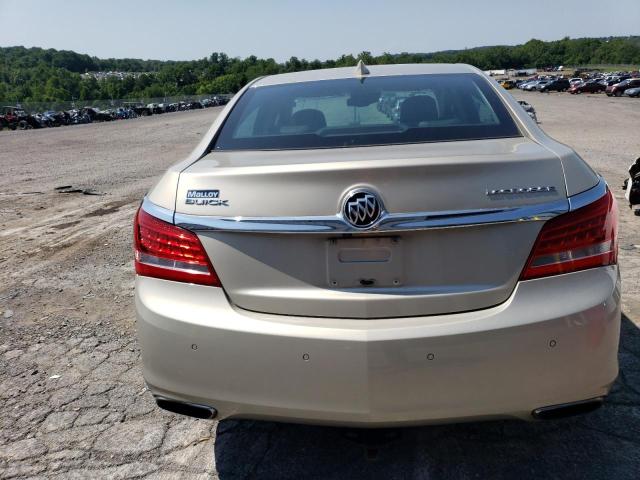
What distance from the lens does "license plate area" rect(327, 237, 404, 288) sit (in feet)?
6.49

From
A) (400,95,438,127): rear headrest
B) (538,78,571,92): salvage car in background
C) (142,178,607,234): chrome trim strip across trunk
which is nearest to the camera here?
(142,178,607,234): chrome trim strip across trunk

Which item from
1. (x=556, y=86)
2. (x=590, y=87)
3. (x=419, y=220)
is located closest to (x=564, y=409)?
(x=419, y=220)

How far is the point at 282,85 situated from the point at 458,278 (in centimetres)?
190

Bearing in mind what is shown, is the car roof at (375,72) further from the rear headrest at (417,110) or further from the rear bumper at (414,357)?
the rear bumper at (414,357)

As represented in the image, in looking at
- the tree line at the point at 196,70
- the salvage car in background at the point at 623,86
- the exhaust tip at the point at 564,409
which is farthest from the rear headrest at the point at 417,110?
the tree line at the point at 196,70

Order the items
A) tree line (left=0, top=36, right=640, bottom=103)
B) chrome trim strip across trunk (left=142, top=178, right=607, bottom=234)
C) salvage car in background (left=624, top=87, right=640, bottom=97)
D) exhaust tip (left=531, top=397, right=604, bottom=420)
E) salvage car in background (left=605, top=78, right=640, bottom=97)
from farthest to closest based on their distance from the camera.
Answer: tree line (left=0, top=36, right=640, bottom=103) → salvage car in background (left=605, top=78, right=640, bottom=97) → salvage car in background (left=624, top=87, right=640, bottom=97) → exhaust tip (left=531, top=397, right=604, bottom=420) → chrome trim strip across trunk (left=142, top=178, right=607, bottom=234)

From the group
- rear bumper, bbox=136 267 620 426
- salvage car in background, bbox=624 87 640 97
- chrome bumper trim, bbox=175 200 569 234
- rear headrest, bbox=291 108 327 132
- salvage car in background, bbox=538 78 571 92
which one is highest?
rear headrest, bbox=291 108 327 132

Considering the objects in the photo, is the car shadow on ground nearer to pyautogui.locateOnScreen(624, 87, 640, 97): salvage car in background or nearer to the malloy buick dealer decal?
the malloy buick dealer decal

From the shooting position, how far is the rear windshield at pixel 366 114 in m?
2.53

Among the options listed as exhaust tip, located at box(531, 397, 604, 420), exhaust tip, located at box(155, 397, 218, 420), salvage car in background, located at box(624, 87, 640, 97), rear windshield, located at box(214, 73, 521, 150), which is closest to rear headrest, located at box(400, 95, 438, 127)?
rear windshield, located at box(214, 73, 521, 150)

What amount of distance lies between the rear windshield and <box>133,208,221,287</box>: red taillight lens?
2.06 feet

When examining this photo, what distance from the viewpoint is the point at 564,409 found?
2.08 metres

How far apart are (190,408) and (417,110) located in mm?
1771

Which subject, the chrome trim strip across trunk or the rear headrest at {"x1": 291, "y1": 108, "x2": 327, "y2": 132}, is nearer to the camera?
the chrome trim strip across trunk
